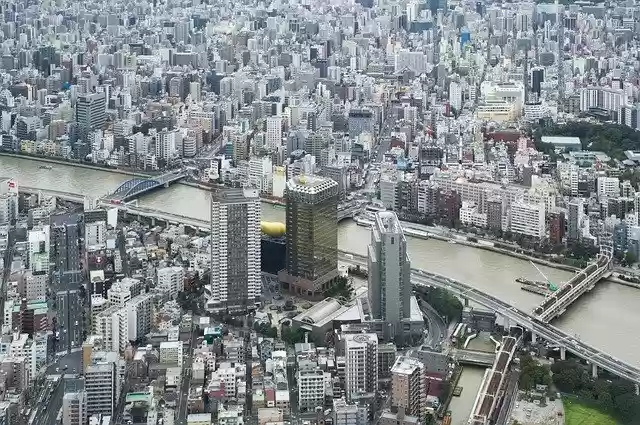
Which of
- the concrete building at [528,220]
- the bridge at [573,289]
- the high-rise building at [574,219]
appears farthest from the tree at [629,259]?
the concrete building at [528,220]

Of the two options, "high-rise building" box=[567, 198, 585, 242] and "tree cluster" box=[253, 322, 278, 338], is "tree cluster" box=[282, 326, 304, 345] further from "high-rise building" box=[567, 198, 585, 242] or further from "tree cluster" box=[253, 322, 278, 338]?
"high-rise building" box=[567, 198, 585, 242]

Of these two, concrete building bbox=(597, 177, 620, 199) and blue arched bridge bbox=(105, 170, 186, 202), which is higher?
concrete building bbox=(597, 177, 620, 199)

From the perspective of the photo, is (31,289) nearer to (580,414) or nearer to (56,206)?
(56,206)

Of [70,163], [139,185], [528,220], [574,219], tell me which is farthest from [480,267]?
[70,163]

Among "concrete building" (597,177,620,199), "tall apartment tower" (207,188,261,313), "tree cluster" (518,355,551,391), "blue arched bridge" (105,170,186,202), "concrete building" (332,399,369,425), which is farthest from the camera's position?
"blue arched bridge" (105,170,186,202)

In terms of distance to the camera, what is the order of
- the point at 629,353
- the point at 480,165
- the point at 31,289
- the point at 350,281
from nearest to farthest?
1. the point at 629,353
2. the point at 31,289
3. the point at 350,281
4. the point at 480,165

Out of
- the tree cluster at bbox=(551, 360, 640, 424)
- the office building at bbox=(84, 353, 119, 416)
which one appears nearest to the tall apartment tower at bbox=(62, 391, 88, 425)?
the office building at bbox=(84, 353, 119, 416)

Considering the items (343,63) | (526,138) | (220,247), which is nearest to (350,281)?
(220,247)
